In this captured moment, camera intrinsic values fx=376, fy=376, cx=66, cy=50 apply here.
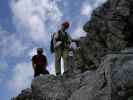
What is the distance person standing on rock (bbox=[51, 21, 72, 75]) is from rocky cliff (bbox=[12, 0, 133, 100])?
92 centimetres

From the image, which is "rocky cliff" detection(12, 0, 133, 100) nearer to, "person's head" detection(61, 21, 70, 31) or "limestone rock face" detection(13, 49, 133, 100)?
"limestone rock face" detection(13, 49, 133, 100)

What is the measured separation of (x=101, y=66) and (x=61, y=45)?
6.51 metres

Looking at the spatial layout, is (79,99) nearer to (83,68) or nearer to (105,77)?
(105,77)

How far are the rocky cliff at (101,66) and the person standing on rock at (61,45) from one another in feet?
3.01

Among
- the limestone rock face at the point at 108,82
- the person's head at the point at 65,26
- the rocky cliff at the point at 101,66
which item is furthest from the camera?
the person's head at the point at 65,26

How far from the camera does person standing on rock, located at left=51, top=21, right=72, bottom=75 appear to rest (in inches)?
1014

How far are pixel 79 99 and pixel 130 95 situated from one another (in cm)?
342

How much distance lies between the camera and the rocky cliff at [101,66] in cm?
1780

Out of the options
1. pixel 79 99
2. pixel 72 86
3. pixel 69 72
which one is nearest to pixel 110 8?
pixel 69 72

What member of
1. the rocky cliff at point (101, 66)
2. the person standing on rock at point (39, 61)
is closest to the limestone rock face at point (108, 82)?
the rocky cliff at point (101, 66)

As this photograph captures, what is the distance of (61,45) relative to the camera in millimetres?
25875

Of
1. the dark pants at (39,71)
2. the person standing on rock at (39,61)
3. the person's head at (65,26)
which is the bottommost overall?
the dark pants at (39,71)

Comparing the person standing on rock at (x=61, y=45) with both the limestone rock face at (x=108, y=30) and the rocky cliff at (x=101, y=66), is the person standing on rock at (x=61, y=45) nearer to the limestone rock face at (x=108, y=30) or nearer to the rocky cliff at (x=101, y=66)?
the rocky cliff at (x=101, y=66)

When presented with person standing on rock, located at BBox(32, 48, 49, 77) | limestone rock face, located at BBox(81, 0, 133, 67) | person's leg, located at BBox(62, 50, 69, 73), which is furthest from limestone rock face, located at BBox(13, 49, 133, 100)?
limestone rock face, located at BBox(81, 0, 133, 67)
